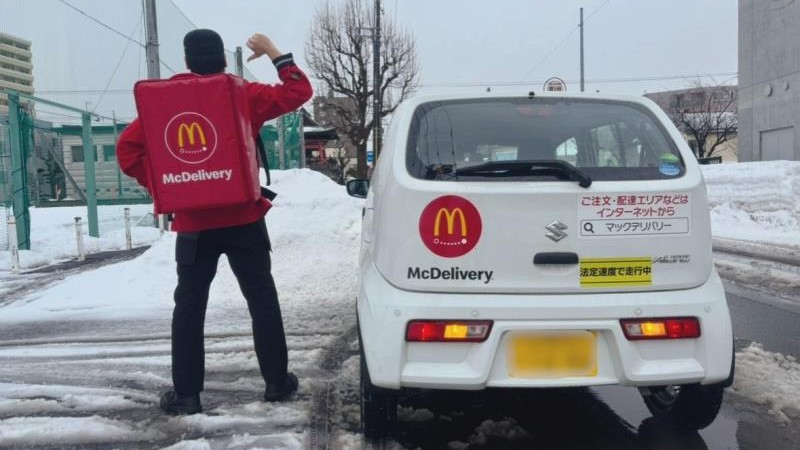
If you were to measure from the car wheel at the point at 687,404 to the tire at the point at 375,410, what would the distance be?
141cm

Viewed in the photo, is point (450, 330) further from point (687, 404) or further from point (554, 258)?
point (687, 404)

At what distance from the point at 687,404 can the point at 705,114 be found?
4605 centimetres

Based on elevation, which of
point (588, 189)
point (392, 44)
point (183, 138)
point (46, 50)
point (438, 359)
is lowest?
point (438, 359)

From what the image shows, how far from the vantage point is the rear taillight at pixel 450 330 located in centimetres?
268

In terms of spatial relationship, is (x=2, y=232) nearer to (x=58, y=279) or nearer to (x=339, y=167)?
(x=58, y=279)

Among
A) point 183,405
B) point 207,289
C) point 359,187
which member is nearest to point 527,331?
point 207,289

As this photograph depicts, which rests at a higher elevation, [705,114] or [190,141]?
[705,114]

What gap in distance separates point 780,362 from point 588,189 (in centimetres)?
264

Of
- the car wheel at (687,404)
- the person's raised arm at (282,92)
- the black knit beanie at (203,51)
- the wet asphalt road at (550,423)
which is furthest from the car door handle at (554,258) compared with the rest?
the black knit beanie at (203,51)

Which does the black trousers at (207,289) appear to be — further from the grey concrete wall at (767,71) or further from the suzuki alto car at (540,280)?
the grey concrete wall at (767,71)

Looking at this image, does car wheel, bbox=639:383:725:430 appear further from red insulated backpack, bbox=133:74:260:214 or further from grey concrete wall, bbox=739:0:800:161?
grey concrete wall, bbox=739:0:800:161

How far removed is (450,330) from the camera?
2680 mm

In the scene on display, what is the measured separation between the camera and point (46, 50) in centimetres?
A: 1147

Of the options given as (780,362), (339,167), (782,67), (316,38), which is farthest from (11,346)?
(339,167)
